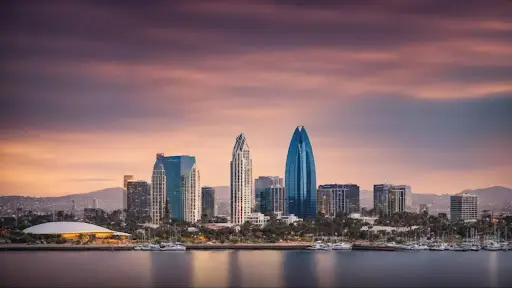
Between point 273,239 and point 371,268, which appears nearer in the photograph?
point 371,268

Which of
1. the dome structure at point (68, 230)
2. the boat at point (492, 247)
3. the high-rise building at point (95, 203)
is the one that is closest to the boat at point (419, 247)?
the boat at point (492, 247)

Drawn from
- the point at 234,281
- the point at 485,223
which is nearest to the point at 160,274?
the point at 234,281

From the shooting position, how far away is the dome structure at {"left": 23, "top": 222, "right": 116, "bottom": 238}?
47.9 meters

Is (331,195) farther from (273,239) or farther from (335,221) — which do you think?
(273,239)

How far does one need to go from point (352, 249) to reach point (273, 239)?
165 inches

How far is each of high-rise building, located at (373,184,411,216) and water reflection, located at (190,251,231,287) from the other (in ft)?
105

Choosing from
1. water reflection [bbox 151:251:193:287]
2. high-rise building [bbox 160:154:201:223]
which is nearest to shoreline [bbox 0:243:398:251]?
water reflection [bbox 151:251:193:287]

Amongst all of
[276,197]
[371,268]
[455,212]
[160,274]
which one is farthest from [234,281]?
[276,197]

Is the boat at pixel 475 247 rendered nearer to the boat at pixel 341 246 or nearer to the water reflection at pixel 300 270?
the boat at pixel 341 246

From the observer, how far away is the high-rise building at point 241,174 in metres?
66.4

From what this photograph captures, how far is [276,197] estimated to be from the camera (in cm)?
7375

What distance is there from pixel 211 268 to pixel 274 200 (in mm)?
43470

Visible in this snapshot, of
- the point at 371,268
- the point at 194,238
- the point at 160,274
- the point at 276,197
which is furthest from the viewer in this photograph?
the point at 276,197

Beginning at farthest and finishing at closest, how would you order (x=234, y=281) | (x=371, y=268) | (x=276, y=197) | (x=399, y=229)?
1. (x=276, y=197)
2. (x=399, y=229)
3. (x=371, y=268)
4. (x=234, y=281)
